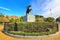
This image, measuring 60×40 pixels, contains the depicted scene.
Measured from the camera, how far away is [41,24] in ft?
43.6

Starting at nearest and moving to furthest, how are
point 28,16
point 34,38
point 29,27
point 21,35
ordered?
point 34,38 < point 21,35 < point 29,27 < point 28,16

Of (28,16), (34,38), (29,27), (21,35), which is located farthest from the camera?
(28,16)

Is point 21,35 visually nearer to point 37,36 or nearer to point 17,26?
point 37,36

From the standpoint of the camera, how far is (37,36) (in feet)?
31.1

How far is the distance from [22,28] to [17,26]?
892mm

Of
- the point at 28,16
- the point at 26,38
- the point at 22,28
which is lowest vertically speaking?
the point at 26,38

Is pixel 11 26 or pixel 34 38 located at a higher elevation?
pixel 11 26

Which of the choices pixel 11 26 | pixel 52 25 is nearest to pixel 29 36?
pixel 11 26

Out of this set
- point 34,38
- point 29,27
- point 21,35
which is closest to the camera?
point 34,38

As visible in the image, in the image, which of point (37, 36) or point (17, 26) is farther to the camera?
point (17, 26)

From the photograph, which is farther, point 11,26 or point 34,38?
point 11,26

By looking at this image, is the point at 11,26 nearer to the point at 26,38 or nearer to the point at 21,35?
the point at 21,35

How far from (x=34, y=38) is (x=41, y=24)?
4501 millimetres

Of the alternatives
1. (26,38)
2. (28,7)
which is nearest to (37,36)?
(26,38)
